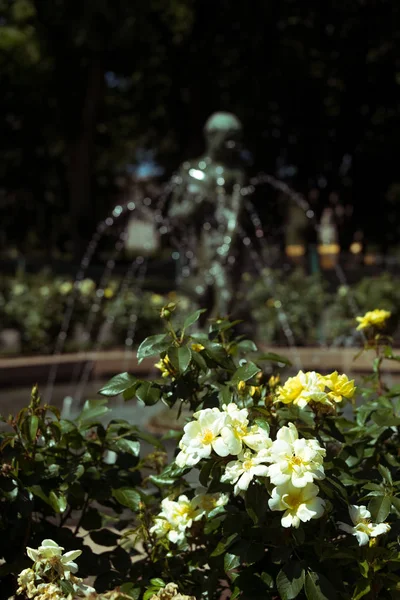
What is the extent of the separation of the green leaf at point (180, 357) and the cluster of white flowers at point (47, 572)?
20.6 inches

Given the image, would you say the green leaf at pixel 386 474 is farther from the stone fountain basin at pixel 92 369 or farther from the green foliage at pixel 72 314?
the green foliage at pixel 72 314

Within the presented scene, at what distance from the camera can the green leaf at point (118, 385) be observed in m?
2.26

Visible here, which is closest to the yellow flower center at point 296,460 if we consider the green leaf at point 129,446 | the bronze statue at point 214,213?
the green leaf at point 129,446

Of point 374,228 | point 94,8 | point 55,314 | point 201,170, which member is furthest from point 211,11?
point 201,170

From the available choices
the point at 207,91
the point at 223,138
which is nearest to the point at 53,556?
the point at 223,138

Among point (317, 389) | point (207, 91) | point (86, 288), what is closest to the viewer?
point (317, 389)

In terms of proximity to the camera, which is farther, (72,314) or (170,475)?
(72,314)

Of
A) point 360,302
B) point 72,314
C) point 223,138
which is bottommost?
point 360,302

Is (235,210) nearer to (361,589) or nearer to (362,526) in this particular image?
(362,526)

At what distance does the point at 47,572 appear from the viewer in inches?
79.7

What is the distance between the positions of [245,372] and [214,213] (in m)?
3.98

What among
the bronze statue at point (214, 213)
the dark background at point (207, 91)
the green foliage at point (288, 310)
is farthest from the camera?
the dark background at point (207, 91)

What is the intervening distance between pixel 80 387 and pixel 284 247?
79.0 feet

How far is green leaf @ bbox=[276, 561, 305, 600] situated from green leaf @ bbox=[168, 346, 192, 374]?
55cm
